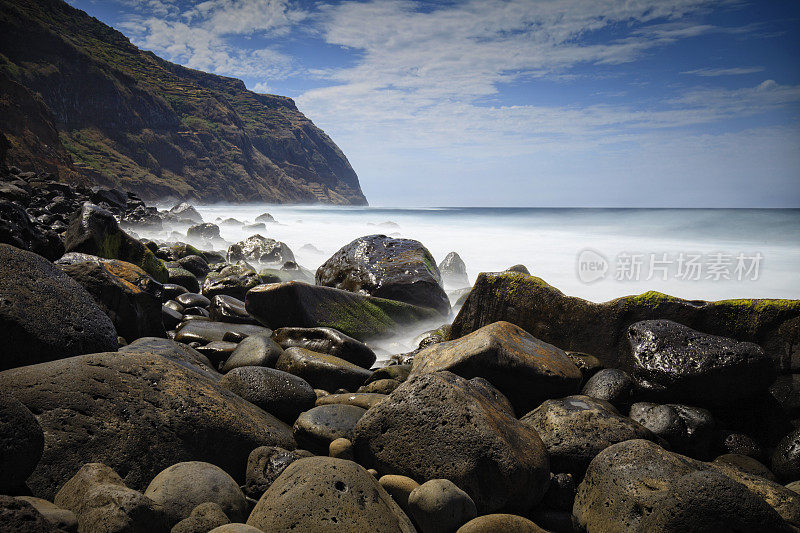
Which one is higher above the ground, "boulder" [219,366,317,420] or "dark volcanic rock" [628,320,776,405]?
"dark volcanic rock" [628,320,776,405]

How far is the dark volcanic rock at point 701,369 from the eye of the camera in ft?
12.9

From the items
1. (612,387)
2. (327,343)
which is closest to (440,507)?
(612,387)

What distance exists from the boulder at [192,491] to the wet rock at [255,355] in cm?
246

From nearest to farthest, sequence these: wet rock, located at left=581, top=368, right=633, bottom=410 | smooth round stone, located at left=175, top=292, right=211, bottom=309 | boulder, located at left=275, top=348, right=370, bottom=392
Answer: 1. wet rock, located at left=581, top=368, right=633, bottom=410
2. boulder, located at left=275, top=348, right=370, bottom=392
3. smooth round stone, located at left=175, top=292, right=211, bottom=309

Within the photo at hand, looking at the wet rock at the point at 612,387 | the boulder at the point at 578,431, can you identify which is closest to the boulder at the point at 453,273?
the wet rock at the point at 612,387

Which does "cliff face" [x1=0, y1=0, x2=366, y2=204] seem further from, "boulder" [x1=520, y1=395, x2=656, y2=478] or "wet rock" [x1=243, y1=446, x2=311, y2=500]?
"boulder" [x1=520, y1=395, x2=656, y2=478]

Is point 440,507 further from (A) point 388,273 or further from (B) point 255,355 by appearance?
(A) point 388,273

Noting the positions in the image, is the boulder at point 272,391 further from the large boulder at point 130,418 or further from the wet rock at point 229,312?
the wet rock at point 229,312

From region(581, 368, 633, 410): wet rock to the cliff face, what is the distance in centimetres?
3828

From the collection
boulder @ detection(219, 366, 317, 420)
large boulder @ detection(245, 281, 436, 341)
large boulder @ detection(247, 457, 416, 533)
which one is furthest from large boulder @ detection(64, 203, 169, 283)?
large boulder @ detection(247, 457, 416, 533)

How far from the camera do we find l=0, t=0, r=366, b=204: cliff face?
39.5 metres

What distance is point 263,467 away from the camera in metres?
3.05

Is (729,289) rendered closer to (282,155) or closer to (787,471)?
(787,471)

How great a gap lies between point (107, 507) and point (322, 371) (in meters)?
3.01
